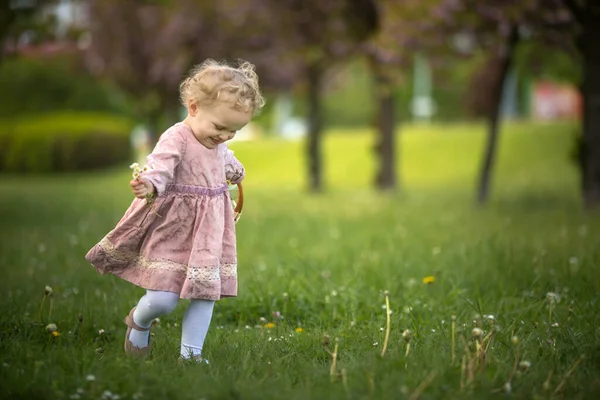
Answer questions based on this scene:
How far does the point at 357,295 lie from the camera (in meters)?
5.76

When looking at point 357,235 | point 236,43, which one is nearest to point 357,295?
point 357,235

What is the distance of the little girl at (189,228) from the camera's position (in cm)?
421

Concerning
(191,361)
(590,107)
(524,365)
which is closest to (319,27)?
(590,107)

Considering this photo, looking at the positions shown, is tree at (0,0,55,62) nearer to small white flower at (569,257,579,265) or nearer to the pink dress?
small white flower at (569,257,579,265)

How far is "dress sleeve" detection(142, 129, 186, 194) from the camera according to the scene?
13.4ft

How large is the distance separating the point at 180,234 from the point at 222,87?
808 millimetres

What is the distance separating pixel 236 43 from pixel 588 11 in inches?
476

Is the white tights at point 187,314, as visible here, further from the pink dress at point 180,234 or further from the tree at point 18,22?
the tree at point 18,22

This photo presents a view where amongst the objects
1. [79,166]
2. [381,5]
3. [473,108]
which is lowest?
[79,166]

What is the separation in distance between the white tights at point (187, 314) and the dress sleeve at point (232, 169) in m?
0.79

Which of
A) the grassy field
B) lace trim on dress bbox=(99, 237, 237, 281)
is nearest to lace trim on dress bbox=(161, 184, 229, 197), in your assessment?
lace trim on dress bbox=(99, 237, 237, 281)

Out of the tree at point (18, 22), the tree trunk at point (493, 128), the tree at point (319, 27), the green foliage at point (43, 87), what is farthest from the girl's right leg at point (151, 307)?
the green foliage at point (43, 87)

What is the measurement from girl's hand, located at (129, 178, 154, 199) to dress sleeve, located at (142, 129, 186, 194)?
0.02 m

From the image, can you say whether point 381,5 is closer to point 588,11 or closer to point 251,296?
point 588,11
